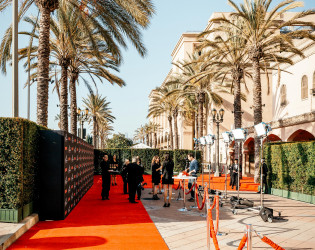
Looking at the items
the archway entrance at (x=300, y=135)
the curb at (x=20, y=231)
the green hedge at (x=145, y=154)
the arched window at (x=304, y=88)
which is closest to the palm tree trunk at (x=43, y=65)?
the curb at (x=20, y=231)

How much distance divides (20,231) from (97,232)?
1.70 meters

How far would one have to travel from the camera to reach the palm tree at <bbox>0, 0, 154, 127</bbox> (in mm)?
12883

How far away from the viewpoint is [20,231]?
762cm

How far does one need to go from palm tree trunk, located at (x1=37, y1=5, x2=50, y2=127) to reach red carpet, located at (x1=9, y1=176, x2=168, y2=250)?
4.20 metres

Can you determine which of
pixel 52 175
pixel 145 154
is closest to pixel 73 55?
pixel 52 175

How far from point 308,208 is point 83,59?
1595 cm

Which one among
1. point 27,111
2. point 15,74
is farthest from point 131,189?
point 27,111

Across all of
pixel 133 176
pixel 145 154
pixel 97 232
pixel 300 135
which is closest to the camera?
pixel 97 232

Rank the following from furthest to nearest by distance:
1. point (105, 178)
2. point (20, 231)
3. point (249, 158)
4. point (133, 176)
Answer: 1. point (249, 158)
2. point (105, 178)
3. point (133, 176)
4. point (20, 231)

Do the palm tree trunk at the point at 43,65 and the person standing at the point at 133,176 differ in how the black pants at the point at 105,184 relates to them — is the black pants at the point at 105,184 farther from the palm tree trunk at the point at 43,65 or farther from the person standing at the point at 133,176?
the palm tree trunk at the point at 43,65

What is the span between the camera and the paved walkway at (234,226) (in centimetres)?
707

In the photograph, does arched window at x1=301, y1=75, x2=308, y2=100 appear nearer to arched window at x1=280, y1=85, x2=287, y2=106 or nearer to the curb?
arched window at x1=280, y1=85, x2=287, y2=106

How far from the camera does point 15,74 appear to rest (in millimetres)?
10289

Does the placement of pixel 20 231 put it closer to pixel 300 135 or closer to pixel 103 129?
pixel 300 135
